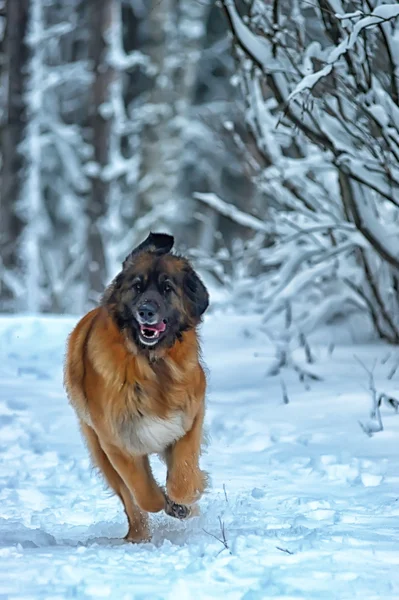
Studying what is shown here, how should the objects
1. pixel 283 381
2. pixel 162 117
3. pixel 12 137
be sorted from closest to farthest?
pixel 283 381 < pixel 12 137 < pixel 162 117

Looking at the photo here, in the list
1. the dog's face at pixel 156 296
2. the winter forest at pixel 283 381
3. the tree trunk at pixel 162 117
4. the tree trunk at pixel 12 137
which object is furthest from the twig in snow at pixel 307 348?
the tree trunk at pixel 162 117

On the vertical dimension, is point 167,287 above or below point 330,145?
above

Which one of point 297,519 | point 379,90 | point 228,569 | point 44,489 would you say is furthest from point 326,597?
point 379,90

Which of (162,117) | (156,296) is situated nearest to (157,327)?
(156,296)

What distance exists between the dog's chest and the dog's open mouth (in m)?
0.34

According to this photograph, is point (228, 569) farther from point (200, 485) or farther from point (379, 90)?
point (379, 90)

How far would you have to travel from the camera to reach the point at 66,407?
7926 millimetres

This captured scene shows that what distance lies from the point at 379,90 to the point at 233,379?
2.87 meters

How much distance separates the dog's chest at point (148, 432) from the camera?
4719mm

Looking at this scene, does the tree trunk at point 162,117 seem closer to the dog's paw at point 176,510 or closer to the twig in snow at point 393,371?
the twig in snow at point 393,371

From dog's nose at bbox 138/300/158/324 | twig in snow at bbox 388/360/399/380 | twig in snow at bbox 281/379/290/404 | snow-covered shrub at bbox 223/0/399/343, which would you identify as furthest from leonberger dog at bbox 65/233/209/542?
twig in snow at bbox 388/360/399/380

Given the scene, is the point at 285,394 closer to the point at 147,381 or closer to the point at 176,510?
the point at 176,510

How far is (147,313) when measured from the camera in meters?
4.69

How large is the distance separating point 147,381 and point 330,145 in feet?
8.73
